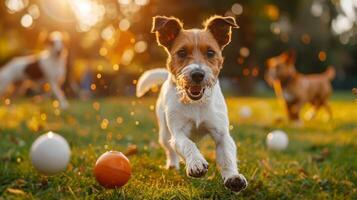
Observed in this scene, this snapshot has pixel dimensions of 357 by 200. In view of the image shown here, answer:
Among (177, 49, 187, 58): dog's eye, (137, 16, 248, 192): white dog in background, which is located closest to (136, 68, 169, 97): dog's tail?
(137, 16, 248, 192): white dog in background

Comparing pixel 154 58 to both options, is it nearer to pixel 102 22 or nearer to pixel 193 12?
pixel 193 12

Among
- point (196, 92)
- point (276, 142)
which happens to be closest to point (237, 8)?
point (276, 142)

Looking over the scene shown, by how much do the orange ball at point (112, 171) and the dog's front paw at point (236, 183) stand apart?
2.59ft

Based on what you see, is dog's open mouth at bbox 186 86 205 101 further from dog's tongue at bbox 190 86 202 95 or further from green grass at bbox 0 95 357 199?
green grass at bbox 0 95 357 199

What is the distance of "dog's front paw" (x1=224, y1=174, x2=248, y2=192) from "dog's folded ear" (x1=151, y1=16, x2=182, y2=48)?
4.93ft

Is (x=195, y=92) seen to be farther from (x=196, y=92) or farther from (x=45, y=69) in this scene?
(x=45, y=69)

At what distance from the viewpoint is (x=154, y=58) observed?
1063 inches

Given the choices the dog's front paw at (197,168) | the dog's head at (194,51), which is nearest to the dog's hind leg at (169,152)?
the dog's head at (194,51)

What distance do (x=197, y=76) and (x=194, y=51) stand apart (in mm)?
380

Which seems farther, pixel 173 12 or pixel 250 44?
pixel 250 44

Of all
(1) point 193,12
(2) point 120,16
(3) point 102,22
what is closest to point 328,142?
(2) point 120,16

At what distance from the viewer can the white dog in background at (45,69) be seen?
15.0 metres

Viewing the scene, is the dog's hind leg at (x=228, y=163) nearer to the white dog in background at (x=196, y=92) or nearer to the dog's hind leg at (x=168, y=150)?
the white dog in background at (x=196, y=92)

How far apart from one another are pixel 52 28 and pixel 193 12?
7.32m
